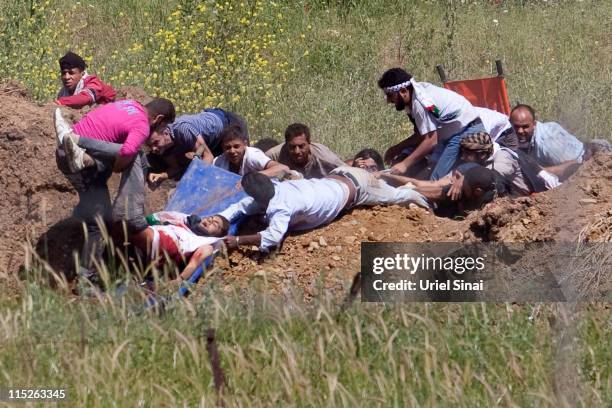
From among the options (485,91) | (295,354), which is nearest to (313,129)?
(485,91)

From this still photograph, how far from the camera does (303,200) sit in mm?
9383

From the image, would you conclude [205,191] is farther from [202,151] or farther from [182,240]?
[182,240]

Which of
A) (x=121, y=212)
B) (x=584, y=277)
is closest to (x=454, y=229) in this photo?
(x=584, y=277)

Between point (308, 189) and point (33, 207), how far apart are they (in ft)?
7.20

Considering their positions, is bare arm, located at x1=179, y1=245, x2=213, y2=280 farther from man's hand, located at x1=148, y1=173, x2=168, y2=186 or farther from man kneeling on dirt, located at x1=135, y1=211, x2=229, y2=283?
man's hand, located at x1=148, y1=173, x2=168, y2=186

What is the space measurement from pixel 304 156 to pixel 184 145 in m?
0.99

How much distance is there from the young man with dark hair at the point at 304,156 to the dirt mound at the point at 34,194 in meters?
1.03

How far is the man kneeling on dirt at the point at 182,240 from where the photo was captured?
8.95 m

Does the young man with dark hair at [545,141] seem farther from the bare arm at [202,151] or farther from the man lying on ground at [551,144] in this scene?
the bare arm at [202,151]

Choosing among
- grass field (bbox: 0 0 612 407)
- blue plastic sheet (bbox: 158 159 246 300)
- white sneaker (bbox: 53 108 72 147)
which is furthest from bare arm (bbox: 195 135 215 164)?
grass field (bbox: 0 0 612 407)

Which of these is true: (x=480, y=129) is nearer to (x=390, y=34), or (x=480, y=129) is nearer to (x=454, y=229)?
(x=454, y=229)

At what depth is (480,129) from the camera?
34.7ft

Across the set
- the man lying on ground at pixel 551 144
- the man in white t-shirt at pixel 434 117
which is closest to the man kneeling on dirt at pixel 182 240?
the man in white t-shirt at pixel 434 117

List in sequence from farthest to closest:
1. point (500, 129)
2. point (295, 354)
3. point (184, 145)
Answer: point (500, 129) → point (184, 145) → point (295, 354)
